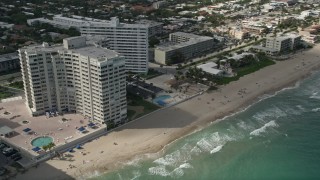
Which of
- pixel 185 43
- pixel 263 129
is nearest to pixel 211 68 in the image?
pixel 185 43

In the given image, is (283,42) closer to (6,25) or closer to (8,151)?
(8,151)

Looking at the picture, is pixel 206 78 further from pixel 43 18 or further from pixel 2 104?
pixel 43 18

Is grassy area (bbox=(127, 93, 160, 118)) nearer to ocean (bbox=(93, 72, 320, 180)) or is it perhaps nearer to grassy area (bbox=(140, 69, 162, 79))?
ocean (bbox=(93, 72, 320, 180))

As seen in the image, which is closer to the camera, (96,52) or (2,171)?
(2,171)

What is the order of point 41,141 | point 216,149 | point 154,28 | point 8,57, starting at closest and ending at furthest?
point 41,141
point 216,149
point 8,57
point 154,28

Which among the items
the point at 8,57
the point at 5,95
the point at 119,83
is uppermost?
the point at 119,83

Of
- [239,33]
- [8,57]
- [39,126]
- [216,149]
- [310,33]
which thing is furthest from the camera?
[310,33]

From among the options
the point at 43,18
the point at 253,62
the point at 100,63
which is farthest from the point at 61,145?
the point at 43,18

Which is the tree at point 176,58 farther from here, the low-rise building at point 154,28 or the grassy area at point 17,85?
the grassy area at point 17,85
